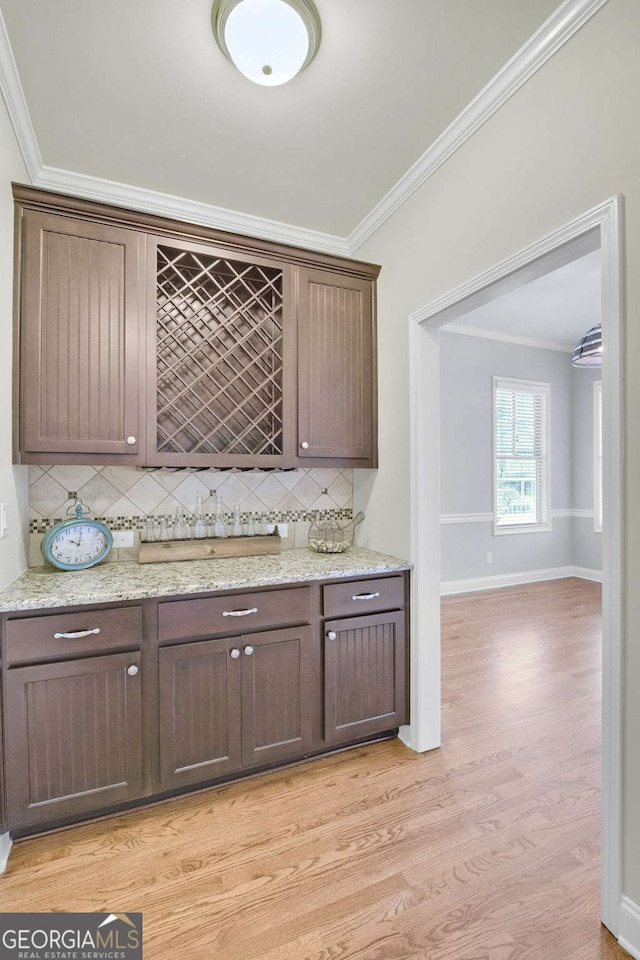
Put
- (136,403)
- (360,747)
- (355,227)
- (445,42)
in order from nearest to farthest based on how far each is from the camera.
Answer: (445,42) < (136,403) < (360,747) < (355,227)

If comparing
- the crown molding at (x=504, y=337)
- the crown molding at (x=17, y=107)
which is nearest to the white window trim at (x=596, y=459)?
the crown molding at (x=504, y=337)

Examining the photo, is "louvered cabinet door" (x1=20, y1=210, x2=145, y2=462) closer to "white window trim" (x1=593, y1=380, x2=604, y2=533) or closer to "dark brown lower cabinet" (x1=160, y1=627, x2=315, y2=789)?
"dark brown lower cabinet" (x1=160, y1=627, x2=315, y2=789)

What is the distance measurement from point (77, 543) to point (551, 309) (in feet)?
15.7

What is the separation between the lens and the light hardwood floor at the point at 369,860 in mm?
1340

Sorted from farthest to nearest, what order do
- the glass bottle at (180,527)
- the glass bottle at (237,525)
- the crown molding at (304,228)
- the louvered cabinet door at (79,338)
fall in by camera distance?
1. the glass bottle at (237,525)
2. the glass bottle at (180,527)
3. the louvered cabinet door at (79,338)
4. the crown molding at (304,228)

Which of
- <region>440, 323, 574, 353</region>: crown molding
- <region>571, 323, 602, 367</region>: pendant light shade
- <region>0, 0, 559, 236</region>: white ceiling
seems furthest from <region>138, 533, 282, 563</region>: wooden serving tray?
<region>440, 323, 574, 353</region>: crown molding

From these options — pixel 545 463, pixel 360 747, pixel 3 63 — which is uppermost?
pixel 3 63

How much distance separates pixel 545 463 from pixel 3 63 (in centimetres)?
598

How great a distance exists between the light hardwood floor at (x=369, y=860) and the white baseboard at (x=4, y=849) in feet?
0.11

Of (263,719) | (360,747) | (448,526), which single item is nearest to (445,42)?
(263,719)

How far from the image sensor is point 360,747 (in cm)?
229

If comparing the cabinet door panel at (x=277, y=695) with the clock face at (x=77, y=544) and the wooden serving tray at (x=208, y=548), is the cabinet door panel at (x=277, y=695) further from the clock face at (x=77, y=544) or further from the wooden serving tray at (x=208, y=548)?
the clock face at (x=77, y=544)

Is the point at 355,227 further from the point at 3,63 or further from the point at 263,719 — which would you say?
the point at 263,719

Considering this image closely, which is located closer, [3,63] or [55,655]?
[3,63]
